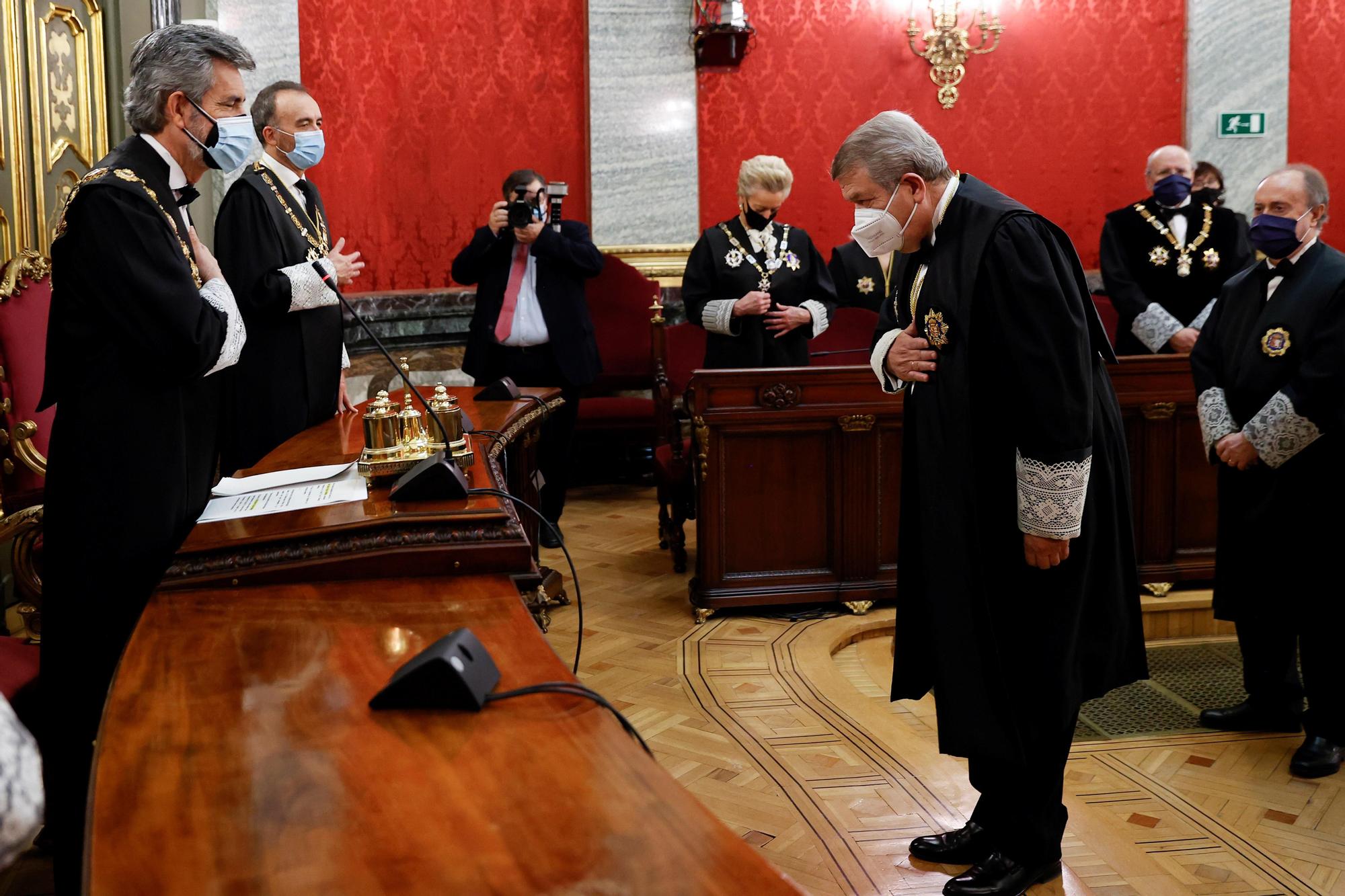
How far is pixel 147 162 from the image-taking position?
2.19 meters

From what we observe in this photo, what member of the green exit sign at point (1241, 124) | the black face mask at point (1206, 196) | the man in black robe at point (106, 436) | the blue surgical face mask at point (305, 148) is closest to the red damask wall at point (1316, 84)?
the green exit sign at point (1241, 124)

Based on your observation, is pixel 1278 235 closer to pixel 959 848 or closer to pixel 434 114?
pixel 959 848

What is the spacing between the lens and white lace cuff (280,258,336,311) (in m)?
3.13

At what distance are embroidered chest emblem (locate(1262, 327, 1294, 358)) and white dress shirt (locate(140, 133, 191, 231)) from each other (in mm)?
2706

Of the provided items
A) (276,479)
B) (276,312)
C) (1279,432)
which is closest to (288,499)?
(276,479)

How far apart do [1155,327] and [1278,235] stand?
1.84m

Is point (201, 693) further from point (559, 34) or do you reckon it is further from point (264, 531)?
point (559, 34)

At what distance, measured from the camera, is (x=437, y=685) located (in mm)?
1150

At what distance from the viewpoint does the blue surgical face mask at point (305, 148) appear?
3504 millimetres

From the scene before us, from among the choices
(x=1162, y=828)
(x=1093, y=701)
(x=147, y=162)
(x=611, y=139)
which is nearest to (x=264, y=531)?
(x=147, y=162)

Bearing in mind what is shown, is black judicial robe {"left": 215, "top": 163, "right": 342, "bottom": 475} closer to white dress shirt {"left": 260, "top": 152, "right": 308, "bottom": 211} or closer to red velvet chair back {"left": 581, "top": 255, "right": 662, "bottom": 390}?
white dress shirt {"left": 260, "top": 152, "right": 308, "bottom": 211}

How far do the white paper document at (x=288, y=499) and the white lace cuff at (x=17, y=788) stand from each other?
110 centimetres

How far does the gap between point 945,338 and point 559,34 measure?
17.8 ft

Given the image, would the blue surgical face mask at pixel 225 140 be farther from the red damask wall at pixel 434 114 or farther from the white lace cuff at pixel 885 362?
the red damask wall at pixel 434 114
